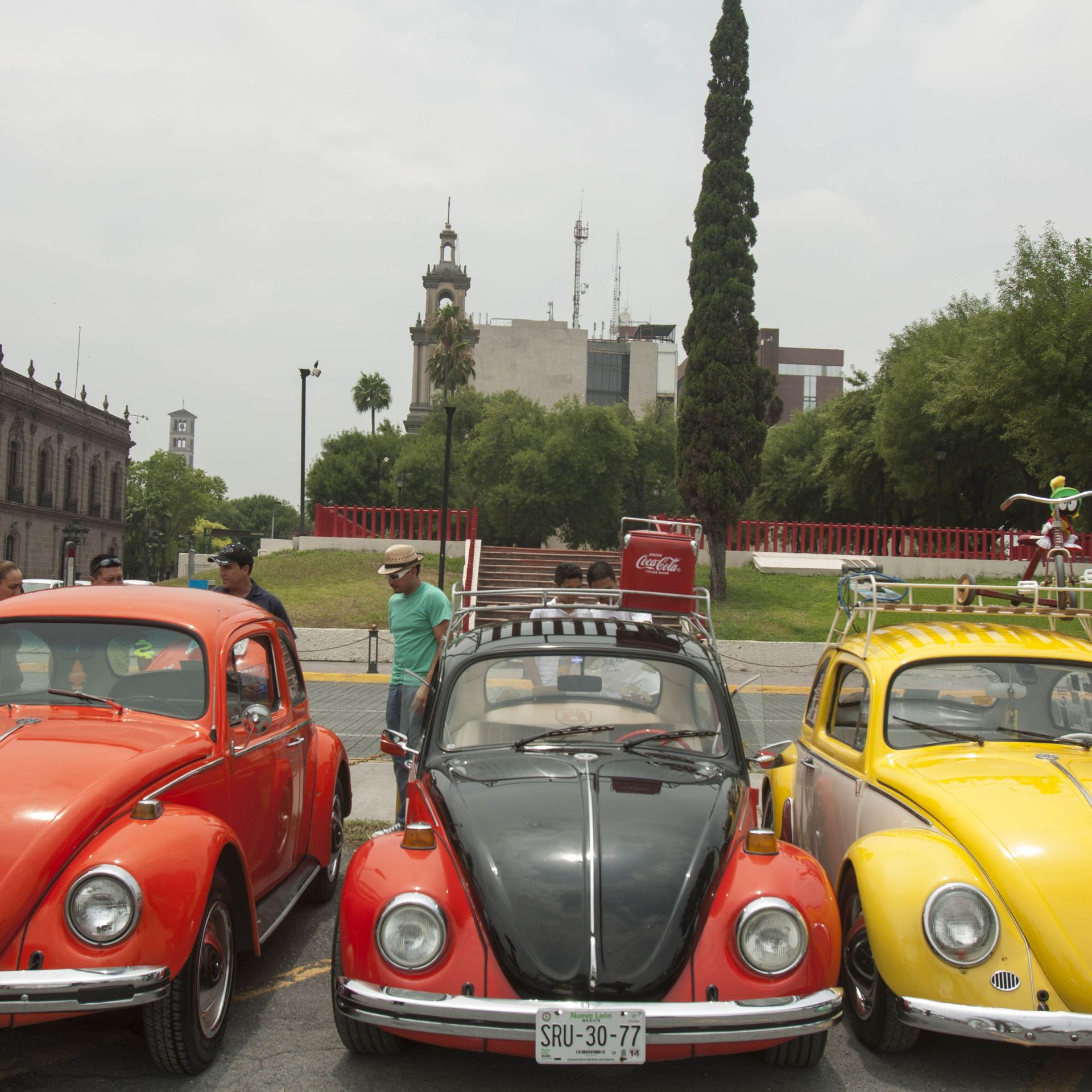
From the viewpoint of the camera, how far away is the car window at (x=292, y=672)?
605cm

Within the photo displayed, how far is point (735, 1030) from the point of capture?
134 inches

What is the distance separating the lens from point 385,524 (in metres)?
37.3

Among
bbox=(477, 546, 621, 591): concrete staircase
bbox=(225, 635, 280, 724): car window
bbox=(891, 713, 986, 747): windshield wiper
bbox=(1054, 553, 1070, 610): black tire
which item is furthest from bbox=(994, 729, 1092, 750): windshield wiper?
bbox=(477, 546, 621, 591): concrete staircase

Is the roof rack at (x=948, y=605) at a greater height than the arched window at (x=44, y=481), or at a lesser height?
lesser

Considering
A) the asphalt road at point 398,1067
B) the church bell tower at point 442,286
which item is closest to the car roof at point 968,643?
the asphalt road at point 398,1067

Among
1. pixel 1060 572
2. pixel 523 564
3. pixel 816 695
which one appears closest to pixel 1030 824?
pixel 816 695

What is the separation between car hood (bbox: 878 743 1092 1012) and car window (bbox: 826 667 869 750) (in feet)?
1.55

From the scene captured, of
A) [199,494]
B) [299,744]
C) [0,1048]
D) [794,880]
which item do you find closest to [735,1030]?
[794,880]

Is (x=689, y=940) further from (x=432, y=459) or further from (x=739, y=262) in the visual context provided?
(x=432, y=459)

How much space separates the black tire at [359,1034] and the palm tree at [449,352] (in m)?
68.8

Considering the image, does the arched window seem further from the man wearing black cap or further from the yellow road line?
the yellow road line

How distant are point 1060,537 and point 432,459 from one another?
2403 inches

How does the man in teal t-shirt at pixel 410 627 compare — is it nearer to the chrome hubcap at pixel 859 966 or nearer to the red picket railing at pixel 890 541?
the chrome hubcap at pixel 859 966

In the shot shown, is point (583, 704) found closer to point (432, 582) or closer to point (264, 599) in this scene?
point (264, 599)
